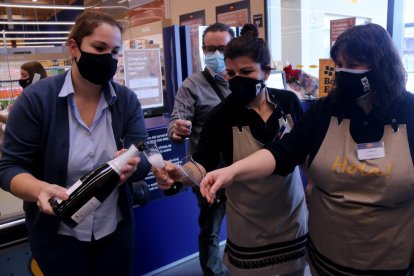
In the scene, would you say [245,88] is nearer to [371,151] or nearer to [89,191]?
[371,151]

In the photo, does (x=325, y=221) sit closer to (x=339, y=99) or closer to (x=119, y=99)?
(x=339, y=99)

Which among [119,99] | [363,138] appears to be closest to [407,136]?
[363,138]

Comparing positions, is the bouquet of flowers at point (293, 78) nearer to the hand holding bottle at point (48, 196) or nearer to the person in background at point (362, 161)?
the person in background at point (362, 161)

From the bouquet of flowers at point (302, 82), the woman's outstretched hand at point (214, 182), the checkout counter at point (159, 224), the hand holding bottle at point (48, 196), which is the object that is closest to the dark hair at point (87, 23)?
the hand holding bottle at point (48, 196)

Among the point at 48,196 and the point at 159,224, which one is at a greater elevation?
the point at 48,196

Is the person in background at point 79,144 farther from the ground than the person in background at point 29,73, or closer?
closer

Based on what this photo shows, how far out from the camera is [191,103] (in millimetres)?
2166

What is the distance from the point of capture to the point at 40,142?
129 centimetres

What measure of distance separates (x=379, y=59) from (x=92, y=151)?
107 cm

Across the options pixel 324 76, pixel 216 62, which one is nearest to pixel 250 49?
pixel 216 62

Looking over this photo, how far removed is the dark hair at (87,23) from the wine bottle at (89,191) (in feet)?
1.55

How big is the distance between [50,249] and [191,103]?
3.70 ft

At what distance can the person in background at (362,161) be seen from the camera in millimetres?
1213

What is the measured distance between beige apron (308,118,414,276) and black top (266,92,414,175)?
23mm
